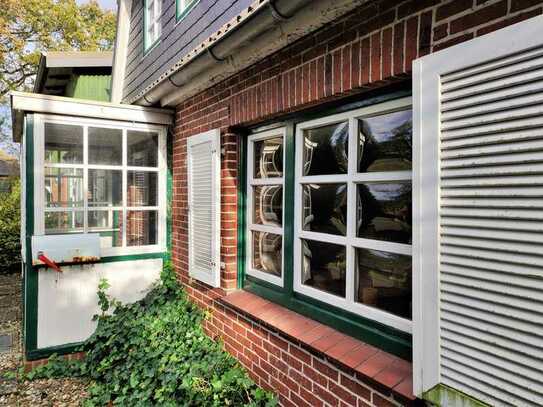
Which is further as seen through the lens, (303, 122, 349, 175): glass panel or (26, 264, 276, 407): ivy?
(26, 264, 276, 407): ivy

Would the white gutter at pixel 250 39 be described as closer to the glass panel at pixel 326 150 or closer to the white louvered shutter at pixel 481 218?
the glass panel at pixel 326 150

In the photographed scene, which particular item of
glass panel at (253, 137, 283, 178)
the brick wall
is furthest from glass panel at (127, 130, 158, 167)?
glass panel at (253, 137, 283, 178)

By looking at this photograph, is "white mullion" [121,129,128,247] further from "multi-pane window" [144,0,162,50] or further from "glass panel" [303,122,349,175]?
"glass panel" [303,122,349,175]

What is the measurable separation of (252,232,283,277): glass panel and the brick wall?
21cm

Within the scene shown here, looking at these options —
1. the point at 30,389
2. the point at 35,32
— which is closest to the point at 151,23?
the point at 30,389

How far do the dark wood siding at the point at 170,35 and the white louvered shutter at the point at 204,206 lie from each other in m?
1.23

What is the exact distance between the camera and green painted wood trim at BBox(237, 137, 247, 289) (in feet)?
11.2

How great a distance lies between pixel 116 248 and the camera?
14.8 ft

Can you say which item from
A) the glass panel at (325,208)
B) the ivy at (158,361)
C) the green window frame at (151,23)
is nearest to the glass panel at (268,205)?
the glass panel at (325,208)

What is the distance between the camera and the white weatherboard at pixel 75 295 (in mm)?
4047

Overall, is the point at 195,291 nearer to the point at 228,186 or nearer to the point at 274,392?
the point at 228,186

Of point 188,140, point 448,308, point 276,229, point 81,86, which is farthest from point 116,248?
point 81,86

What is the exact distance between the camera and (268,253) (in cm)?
318

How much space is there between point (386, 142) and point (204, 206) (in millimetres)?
2099
